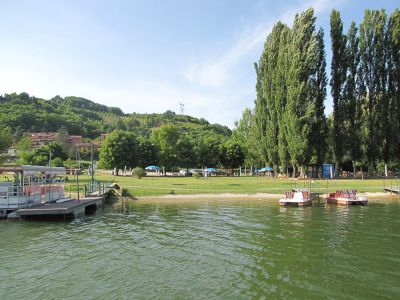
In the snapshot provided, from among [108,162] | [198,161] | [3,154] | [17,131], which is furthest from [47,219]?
[17,131]

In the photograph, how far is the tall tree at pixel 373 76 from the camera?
75.4 metres

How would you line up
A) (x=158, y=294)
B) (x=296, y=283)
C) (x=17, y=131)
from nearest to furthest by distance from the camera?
(x=158, y=294)
(x=296, y=283)
(x=17, y=131)

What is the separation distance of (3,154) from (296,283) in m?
71.3

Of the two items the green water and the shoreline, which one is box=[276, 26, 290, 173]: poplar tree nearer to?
the shoreline

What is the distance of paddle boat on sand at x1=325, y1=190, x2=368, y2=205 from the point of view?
148ft

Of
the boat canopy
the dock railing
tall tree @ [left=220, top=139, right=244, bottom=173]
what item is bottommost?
the dock railing

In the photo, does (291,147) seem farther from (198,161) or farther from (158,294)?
(158,294)

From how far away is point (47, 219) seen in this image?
3469cm

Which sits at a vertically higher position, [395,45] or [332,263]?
[395,45]

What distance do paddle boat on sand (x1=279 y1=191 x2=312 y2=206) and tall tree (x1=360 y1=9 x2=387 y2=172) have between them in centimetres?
3667

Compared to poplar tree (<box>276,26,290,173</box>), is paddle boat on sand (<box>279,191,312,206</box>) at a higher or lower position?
→ lower

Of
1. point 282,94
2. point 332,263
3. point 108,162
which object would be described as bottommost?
point 332,263

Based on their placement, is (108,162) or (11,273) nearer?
(11,273)

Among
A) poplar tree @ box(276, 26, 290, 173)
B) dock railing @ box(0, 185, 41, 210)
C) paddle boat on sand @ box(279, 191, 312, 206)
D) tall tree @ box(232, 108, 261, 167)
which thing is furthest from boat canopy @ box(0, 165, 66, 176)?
tall tree @ box(232, 108, 261, 167)
